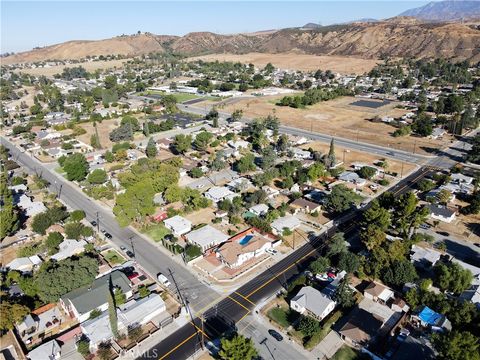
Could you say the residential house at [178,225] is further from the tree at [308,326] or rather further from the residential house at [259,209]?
the tree at [308,326]

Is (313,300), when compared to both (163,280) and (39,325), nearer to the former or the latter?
(163,280)

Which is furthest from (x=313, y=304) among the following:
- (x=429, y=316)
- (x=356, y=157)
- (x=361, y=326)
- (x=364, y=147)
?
(x=364, y=147)

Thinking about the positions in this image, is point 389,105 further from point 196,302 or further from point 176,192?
point 196,302

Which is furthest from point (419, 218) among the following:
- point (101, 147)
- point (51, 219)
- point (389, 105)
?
point (389, 105)

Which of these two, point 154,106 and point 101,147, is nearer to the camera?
point 101,147

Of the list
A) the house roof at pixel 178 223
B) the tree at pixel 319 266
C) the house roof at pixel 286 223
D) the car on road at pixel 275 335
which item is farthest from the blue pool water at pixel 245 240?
the car on road at pixel 275 335
